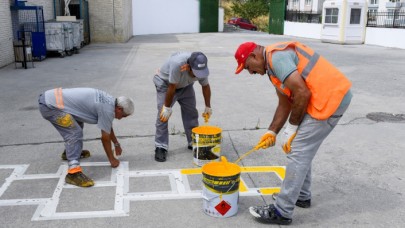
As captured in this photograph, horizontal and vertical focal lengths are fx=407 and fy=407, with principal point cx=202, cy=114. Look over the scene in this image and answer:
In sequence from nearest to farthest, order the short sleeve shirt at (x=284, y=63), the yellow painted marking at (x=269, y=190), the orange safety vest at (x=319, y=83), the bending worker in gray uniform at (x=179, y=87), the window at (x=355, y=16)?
the short sleeve shirt at (x=284, y=63)
the orange safety vest at (x=319, y=83)
the yellow painted marking at (x=269, y=190)
the bending worker in gray uniform at (x=179, y=87)
the window at (x=355, y=16)

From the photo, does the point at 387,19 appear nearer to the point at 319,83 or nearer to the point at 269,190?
the point at 269,190

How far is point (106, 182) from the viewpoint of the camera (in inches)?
192

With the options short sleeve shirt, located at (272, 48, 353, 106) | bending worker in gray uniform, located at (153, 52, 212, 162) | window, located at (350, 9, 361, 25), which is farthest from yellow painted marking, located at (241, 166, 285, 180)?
window, located at (350, 9, 361, 25)

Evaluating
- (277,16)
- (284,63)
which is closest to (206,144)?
(284,63)

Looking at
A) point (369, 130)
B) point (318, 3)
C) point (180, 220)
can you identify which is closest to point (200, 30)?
point (318, 3)

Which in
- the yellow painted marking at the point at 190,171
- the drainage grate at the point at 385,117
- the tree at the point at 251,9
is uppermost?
the tree at the point at 251,9

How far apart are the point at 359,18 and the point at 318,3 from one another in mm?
20281

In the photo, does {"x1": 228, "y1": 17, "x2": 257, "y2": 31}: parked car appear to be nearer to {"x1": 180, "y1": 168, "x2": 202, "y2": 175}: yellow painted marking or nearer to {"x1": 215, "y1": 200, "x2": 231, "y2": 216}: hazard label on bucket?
{"x1": 180, "y1": 168, "x2": 202, "y2": 175}: yellow painted marking

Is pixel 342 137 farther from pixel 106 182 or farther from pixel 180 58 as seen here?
pixel 106 182

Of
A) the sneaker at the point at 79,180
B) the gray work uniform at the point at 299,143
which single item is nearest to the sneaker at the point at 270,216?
the gray work uniform at the point at 299,143

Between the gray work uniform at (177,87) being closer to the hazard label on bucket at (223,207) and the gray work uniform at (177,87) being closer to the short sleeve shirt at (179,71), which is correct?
the short sleeve shirt at (179,71)

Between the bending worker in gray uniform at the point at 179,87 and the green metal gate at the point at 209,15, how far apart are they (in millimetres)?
31912

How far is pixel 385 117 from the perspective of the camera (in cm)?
780

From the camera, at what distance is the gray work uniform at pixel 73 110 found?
476 centimetres
